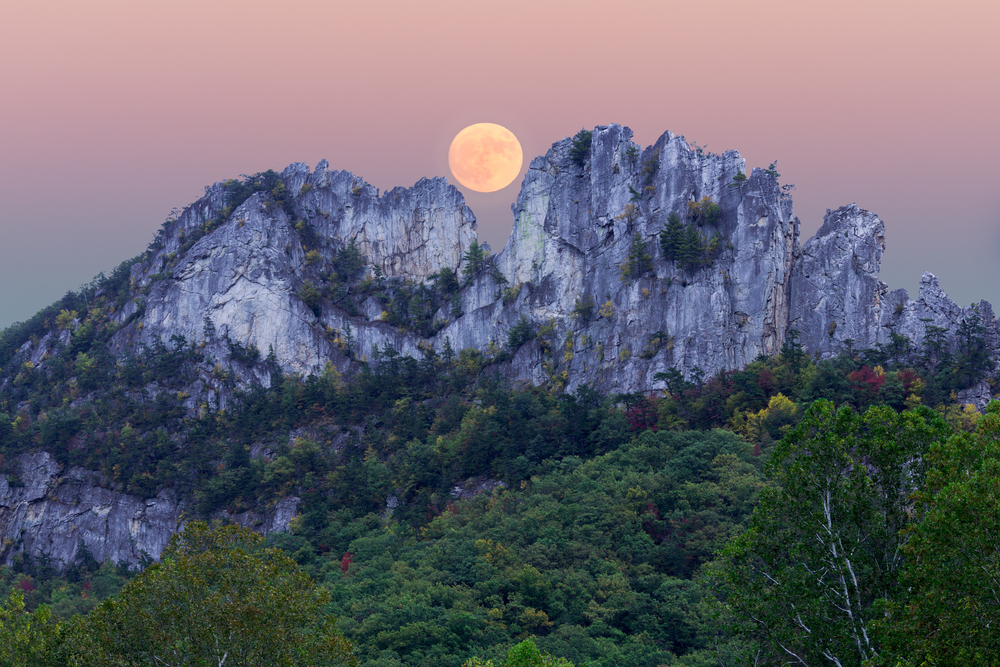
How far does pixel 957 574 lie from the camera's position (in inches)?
346

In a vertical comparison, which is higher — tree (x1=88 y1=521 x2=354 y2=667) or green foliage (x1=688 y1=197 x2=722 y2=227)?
green foliage (x1=688 y1=197 x2=722 y2=227)

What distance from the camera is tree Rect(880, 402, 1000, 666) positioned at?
8.50m

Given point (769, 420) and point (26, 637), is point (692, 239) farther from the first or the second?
point (26, 637)

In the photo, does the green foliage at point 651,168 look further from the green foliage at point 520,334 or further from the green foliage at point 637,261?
the green foliage at point 520,334

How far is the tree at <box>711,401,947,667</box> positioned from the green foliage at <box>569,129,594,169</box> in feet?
144

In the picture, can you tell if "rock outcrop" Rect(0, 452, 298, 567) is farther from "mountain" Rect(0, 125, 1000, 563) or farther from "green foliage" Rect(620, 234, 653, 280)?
"green foliage" Rect(620, 234, 653, 280)

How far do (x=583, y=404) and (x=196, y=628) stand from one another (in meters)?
33.6

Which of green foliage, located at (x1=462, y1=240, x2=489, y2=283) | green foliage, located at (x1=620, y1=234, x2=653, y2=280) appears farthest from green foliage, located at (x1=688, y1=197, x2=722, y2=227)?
green foliage, located at (x1=462, y1=240, x2=489, y2=283)

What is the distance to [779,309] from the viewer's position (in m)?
44.3

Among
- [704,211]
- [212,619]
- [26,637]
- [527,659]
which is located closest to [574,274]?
[704,211]

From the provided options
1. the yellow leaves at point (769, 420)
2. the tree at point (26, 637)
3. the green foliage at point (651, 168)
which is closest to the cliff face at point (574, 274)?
the green foliage at point (651, 168)

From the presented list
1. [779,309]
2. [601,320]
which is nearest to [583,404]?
[601,320]

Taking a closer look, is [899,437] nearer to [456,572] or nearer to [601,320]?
[456,572]

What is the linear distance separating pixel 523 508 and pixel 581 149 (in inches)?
1126
